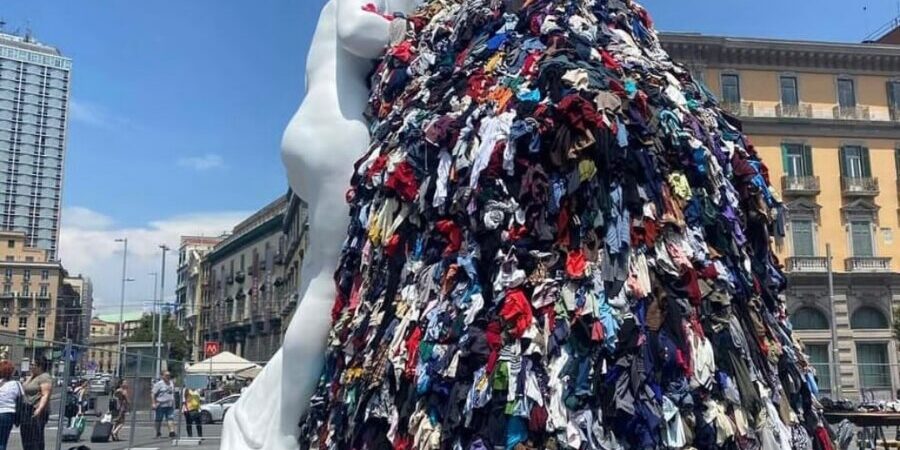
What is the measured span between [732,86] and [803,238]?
7615mm

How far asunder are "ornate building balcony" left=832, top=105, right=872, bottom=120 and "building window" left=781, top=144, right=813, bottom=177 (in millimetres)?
2252

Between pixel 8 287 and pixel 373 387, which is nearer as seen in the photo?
pixel 373 387

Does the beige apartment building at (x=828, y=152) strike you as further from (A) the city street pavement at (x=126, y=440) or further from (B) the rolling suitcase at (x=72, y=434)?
(B) the rolling suitcase at (x=72, y=434)

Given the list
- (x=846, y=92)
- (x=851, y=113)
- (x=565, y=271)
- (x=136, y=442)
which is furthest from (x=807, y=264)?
(x=565, y=271)

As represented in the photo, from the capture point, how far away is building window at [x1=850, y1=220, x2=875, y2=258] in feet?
119

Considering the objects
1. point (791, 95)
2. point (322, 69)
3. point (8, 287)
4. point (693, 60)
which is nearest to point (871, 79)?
point (791, 95)

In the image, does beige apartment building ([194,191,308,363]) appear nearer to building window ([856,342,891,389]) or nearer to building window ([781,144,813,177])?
building window ([781,144,813,177])

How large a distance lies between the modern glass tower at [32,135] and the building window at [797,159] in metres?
101

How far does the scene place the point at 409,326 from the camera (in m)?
2.12

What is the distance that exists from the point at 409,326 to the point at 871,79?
40.8 meters

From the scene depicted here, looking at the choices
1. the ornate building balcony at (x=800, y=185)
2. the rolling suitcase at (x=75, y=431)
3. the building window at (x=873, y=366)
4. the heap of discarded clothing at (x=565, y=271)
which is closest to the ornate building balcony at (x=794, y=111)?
the ornate building balcony at (x=800, y=185)

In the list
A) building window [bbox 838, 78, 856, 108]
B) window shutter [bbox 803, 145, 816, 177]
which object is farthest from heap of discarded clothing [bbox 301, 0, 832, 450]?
building window [bbox 838, 78, 856, 108]

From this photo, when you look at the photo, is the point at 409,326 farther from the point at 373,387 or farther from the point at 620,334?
the point at 620,334

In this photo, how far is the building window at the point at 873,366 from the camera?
32.7m
